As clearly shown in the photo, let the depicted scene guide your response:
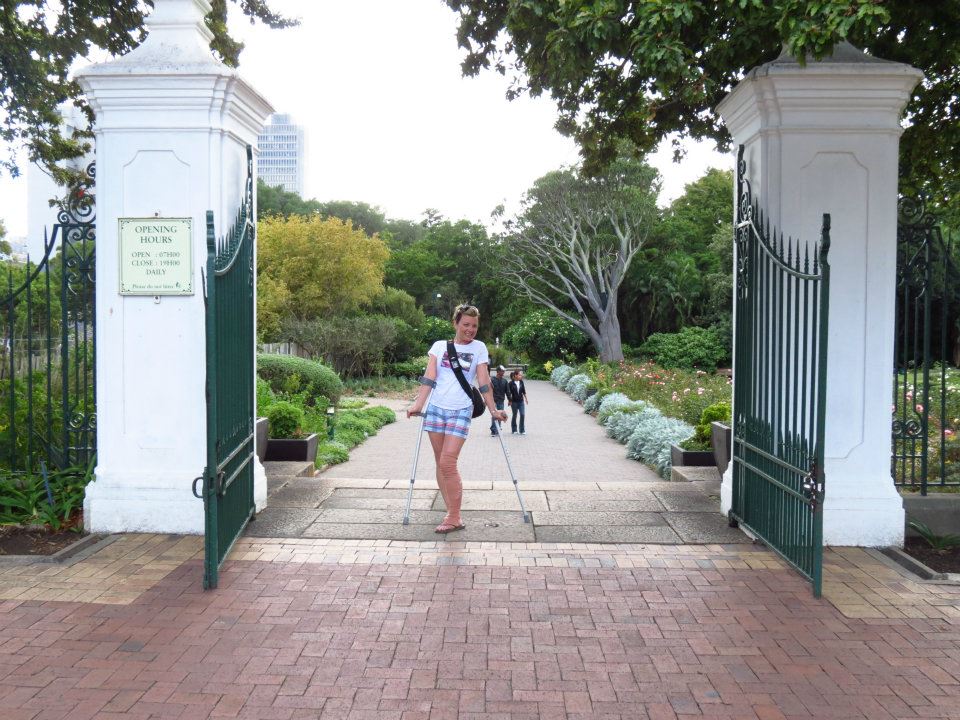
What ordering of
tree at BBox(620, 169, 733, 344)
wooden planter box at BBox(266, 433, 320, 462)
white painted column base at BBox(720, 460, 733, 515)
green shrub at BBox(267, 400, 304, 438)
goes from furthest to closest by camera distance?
tree at BBox(620, 169, 733, 344), green shrub at BBox(267, 400, 304, 438), wooden planter box at BBox(266, 433, 320, 462), white painted column base at BBox(720, 460, 733, 515)

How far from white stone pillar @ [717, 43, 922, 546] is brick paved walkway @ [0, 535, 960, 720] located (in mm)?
502

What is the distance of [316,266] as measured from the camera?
32875 millimetres

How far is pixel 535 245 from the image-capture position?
37.8m

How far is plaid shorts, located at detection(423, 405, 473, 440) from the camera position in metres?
6.23

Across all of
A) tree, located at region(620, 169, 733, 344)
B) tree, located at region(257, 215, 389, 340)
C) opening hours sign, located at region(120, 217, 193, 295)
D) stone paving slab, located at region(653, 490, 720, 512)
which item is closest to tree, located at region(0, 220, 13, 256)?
opening hours sign, located at region(120, 217, 193, 295)

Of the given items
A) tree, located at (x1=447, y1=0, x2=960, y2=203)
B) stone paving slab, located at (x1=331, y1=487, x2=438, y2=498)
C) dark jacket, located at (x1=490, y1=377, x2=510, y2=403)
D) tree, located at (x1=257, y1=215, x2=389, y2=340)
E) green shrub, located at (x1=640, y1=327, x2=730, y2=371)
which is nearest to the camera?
tree, located at (x1=447, y1=0, x2=960, y2=203)

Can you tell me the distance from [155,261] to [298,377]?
9.93 metres

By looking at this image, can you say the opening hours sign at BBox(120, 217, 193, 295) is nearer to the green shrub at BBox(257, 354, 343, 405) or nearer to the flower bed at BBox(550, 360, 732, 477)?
the flower bed at BBox(550, 360, 732, 477)

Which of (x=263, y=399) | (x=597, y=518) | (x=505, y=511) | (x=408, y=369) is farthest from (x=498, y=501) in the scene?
(x=408, y=369)

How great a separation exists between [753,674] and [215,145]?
4759 millimetres

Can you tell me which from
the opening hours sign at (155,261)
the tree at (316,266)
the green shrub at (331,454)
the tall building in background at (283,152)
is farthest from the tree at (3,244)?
the tall building in background at (283,152)

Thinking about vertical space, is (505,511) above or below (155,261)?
below

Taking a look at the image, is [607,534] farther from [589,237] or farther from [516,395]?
[589,237]

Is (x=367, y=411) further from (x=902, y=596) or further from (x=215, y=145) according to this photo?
(x=902, y=596)
